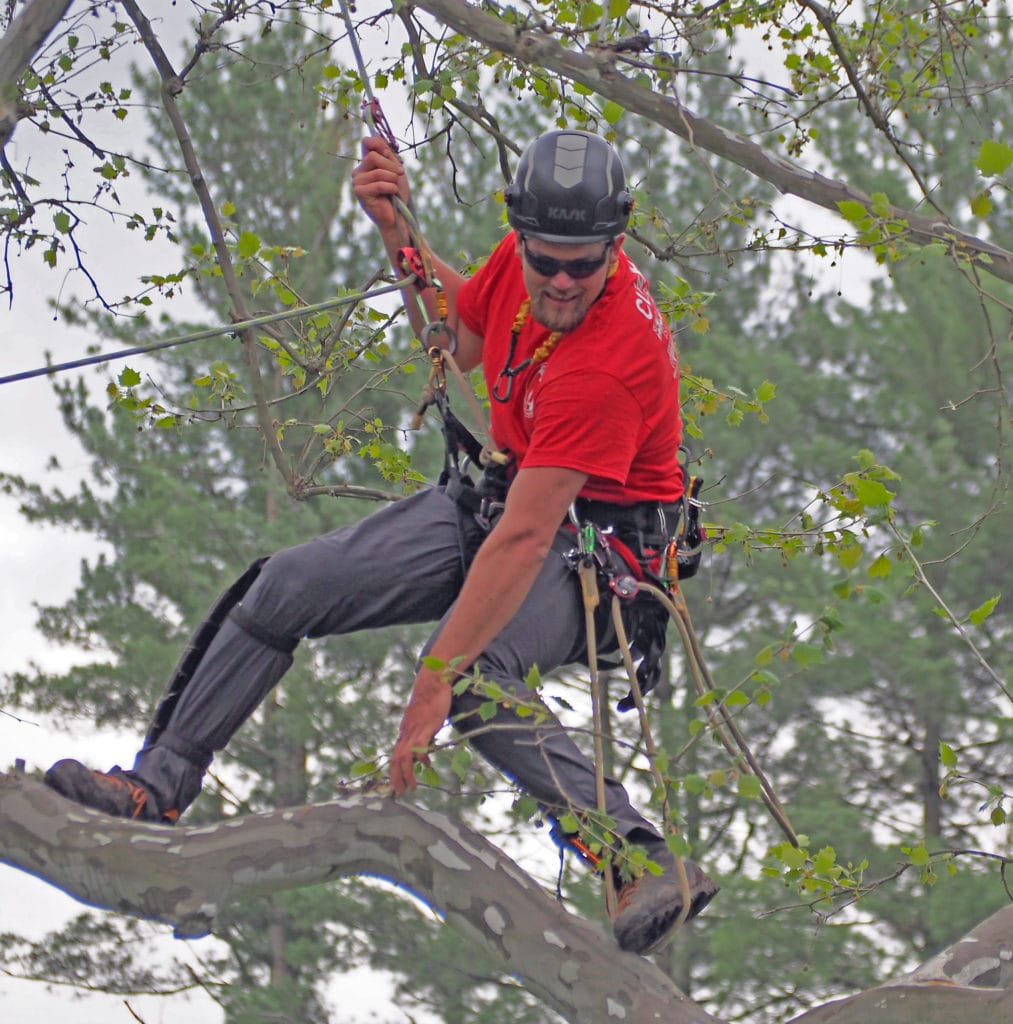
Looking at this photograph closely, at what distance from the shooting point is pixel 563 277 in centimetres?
333

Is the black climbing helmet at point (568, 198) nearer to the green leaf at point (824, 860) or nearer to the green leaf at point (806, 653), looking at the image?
the green leaf at point (806, 653)

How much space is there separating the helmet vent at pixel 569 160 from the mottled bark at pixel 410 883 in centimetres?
132

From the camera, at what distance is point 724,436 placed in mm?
13805

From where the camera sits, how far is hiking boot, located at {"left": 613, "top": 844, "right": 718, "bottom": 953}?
3059 millimetres

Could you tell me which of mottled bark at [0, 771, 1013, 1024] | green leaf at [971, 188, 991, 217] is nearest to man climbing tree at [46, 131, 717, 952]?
mottled bark at [0, 771, 1013, 1024]

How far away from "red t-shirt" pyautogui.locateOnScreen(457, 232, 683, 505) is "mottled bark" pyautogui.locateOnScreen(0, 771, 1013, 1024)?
807 millimetres

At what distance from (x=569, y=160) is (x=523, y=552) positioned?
0.84 metres

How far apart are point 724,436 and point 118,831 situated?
11.0 metres

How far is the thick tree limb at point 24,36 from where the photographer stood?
396 cm

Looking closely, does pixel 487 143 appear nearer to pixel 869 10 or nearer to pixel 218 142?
pixel 218 142

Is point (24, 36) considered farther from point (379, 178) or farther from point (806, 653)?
point (806, 653)

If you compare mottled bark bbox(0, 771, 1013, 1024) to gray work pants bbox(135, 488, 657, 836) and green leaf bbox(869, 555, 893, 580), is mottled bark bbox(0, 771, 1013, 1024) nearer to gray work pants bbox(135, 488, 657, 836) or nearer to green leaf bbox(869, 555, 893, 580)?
gray work pants bbox(135, 488, 657, 836)

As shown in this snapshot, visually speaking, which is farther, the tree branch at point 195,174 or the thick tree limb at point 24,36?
the tree branch at point 195,174

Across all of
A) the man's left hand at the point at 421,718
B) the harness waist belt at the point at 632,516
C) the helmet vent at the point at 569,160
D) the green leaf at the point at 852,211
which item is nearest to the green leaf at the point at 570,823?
the man's left hand at the point at 421,718
